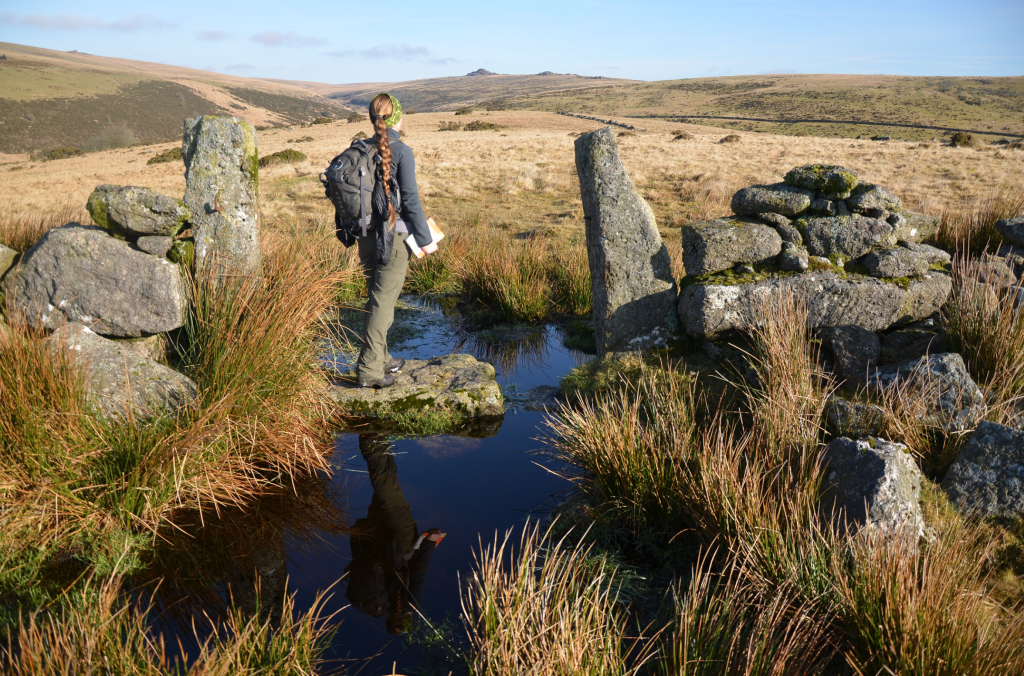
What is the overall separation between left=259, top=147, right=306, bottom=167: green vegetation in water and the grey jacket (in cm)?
2073

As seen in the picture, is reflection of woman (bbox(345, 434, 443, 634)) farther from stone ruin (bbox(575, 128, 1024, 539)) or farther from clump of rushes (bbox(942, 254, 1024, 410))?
clump of rushes (bbox(942, 254, 1024, 410))

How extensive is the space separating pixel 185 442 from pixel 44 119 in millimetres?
82848

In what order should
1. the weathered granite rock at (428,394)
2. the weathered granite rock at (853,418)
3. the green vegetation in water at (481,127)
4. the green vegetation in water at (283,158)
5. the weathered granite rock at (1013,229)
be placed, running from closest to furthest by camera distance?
1. the weathered granite rock at (853,418)
2. the weathered granite rock at (428,394)
3. the weathered granite rock at (1013,229)
4. the green vegetation in water at (283,158)
5. the green vegetation in water at (481,127)

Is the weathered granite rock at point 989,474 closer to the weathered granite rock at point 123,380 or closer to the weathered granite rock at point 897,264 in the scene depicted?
the weathered granite rock at point 897,264

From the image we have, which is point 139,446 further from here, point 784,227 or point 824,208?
point 824,208

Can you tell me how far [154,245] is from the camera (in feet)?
14.6

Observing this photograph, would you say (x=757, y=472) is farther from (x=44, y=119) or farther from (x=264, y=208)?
(x=44, y=119)

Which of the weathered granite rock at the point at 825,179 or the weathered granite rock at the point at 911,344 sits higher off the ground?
the weathered granite rock at the point at 825,179

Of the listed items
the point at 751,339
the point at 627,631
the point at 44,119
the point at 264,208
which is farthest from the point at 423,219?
the point at 44,119

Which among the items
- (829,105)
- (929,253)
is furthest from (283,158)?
(829,105)

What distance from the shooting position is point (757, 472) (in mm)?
2785

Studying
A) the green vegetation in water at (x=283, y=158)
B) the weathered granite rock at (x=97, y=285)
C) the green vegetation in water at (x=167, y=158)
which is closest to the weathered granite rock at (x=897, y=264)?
the weathered granite rock at (x=97, y=285)

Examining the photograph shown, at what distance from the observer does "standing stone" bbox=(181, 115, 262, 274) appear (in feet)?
16.1

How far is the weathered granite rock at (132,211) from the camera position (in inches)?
173
